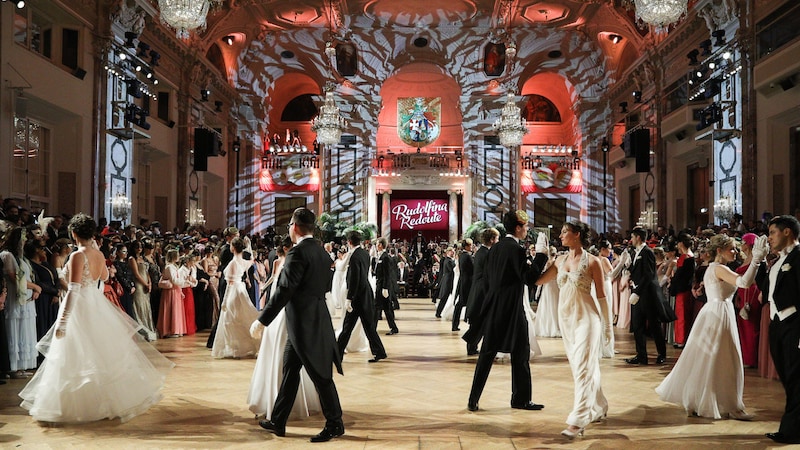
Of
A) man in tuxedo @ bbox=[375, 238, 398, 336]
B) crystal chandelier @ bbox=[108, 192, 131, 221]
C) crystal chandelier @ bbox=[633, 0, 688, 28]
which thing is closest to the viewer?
crystal chandelier @ bbox=[633, 0, 688, 28]

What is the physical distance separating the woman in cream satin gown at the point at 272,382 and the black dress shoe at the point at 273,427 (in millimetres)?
154

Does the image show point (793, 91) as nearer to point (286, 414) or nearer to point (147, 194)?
point (286, 414)

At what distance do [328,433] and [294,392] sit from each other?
13.2 inches

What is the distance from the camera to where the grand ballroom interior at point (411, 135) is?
5.50 meters

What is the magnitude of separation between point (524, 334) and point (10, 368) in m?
4.73

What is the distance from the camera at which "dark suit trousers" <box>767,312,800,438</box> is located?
4359 mm

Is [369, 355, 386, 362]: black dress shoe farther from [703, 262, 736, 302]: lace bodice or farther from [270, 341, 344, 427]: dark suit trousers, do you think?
[703, 262, 736, 302]: lace bodice

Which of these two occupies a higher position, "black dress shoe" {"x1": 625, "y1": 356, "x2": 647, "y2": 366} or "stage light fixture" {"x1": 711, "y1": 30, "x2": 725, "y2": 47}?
"stage light fixture" {"x1": 711, "y1": 30, "x2": 725, "y2": 47}

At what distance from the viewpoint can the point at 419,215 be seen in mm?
25969

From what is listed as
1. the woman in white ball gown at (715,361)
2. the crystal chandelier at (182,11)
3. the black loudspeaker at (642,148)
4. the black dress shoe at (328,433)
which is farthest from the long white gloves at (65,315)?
the black loudspeaker at (642,148)

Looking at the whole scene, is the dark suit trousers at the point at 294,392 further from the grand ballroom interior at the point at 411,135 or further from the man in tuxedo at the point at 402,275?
the man in tuxedo at the point at 402,275

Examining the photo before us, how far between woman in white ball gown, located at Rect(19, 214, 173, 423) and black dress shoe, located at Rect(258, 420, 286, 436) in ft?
3.27

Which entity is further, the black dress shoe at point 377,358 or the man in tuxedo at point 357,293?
the black dress shoe at point 377,358

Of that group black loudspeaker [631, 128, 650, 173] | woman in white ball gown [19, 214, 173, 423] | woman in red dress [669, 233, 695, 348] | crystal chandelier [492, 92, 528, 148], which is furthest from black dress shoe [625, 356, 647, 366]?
black loudspeaker [631, 128, 650, 173]
